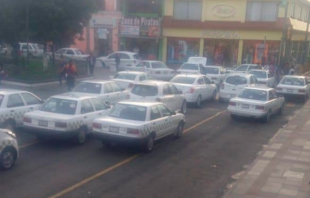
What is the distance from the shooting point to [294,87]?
27250mm

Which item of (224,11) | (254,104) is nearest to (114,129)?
(254,104)

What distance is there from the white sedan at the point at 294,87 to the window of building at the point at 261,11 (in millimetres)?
16538

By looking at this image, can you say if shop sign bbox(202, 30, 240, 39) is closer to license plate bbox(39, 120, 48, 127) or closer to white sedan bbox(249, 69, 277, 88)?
white sedan bbox(249, 69, 277, 88)

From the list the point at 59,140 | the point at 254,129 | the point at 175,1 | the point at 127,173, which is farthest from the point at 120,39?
the point at 127,173

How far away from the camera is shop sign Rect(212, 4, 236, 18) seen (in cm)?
4500

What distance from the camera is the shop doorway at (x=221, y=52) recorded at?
45844 mm

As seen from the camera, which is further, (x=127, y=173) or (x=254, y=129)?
(x=254, y=129)

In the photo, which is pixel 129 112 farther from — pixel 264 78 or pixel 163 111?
pixel 264 78

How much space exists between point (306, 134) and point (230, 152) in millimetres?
4899

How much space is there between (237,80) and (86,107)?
12.2 meters

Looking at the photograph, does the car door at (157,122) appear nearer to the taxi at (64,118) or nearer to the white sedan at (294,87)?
the taxi at (64,118)

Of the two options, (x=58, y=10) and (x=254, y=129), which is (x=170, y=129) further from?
(x=58, y=10)

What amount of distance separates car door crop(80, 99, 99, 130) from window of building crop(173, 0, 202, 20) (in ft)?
107

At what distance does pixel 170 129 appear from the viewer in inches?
604
